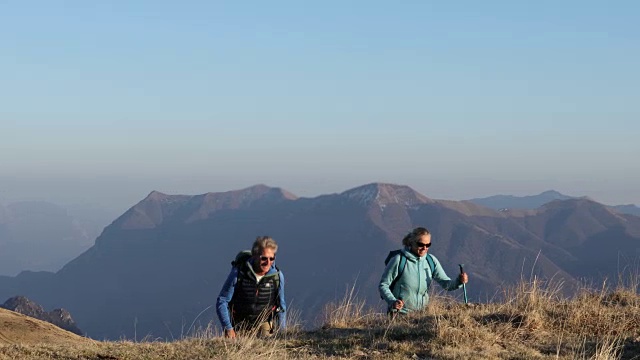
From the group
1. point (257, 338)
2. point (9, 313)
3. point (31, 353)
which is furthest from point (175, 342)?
point (9, 313)

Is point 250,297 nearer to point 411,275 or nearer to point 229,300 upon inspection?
point 229,300

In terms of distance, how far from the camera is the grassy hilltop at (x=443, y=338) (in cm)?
690

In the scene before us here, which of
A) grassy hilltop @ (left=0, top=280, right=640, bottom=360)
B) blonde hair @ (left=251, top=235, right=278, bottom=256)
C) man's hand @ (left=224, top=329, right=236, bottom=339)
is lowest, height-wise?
man's hand @ (left=224, top=329, right=236, bottom=339)

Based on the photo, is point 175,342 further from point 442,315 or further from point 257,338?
point 442,315

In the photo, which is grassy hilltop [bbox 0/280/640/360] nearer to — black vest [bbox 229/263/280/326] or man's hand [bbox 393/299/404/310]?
man's hand [bbox 393/299/404/310]

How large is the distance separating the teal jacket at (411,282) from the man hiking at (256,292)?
4.45ft

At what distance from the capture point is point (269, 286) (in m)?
8.62

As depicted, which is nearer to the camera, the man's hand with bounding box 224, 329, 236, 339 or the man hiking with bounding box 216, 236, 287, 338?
the man's hand with bounding box 224, 329, 236, 339

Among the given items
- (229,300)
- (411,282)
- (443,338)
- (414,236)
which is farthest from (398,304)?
(229,300)

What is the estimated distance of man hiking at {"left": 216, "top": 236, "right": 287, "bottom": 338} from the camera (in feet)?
27.7

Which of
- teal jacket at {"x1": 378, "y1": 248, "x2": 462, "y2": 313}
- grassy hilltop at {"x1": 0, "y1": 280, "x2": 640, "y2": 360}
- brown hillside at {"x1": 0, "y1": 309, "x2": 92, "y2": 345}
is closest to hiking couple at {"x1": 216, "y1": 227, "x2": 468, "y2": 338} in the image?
teal jacket at {"x1": 378, "y1": 248, "x2": 462, "y2": 313}

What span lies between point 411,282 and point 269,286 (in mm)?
1884

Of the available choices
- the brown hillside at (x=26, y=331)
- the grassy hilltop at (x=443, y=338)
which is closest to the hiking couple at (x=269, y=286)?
the grassy hilltop at (x=443, y=338)

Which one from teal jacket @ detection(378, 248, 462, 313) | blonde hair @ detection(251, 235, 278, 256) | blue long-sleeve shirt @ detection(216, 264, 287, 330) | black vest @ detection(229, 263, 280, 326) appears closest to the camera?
blue long-sleeve shirt @ detection(216, 264, 287, 330)
